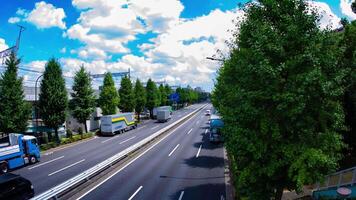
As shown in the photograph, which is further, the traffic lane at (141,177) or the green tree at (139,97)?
the green tree at (139,97)

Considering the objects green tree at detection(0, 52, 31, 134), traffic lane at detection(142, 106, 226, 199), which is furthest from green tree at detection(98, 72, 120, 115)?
traffic lane at detection(142, 106, 226, 199)

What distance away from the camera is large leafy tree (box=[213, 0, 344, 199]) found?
36.9 ft

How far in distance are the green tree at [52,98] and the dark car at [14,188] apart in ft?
74.4

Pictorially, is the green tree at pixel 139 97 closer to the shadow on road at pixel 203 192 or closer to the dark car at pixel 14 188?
the shadow on road at pixel 203 192

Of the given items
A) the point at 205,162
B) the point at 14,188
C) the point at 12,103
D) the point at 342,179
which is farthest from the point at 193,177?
the point at 12,103

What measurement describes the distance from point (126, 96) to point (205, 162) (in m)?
42.9

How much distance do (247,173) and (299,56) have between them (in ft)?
16.5

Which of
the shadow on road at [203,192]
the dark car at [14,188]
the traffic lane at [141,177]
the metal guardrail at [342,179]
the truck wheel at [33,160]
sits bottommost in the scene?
the shadow on road at [203,192]

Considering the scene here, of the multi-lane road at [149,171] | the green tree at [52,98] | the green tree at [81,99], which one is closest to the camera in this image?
the multi-lane road at [149,171]

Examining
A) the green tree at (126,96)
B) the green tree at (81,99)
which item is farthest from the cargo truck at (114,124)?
the green tree at (126,96)

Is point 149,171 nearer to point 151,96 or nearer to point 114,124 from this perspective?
point 114,124

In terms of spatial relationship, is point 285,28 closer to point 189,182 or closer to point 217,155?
point 189,182

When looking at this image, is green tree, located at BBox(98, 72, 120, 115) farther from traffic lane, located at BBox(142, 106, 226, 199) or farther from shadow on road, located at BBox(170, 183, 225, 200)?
shadow on road, located at BBox(170, 183, 225, 200)

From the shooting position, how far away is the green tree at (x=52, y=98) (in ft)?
133
